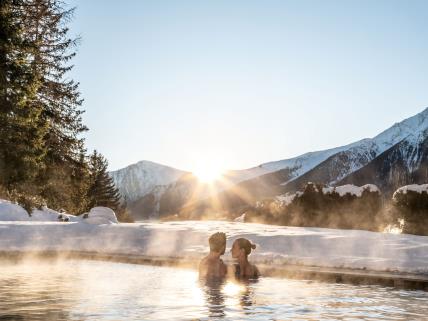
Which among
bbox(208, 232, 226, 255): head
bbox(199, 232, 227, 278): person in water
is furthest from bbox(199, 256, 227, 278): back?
bbox(208, 232, 226, 255): head

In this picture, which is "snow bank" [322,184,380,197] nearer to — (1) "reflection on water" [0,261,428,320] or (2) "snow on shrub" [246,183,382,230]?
(2) "snow on shrub" [246,183,382,230]

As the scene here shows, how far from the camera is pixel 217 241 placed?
10070 mm

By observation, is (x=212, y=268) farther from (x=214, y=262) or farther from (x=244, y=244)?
(x=244, y=244)

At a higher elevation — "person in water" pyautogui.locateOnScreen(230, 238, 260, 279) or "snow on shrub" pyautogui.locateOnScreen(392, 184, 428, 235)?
"snow on shrub" pyautogui.locateOnScreen(392, 184, 428, 235)

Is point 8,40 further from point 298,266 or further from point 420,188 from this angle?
point 420,188

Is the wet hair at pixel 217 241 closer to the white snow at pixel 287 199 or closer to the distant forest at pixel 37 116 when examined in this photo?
the distant forest at pixel 37 116

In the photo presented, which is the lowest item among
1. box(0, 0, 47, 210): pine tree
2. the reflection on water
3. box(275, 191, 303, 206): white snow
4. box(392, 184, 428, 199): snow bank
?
the reflection on water

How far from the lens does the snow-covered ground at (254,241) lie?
12.3 meters

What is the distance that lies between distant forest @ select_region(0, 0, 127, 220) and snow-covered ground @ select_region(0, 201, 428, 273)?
295 centimetres

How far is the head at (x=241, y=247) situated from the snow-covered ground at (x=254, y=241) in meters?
2.62

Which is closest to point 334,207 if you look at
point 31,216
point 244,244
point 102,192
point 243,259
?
point 243,259

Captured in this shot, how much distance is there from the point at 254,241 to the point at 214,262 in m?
5.09

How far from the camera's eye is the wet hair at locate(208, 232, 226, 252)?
396 inches

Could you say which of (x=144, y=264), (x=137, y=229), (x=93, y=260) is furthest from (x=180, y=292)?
Answer: (x=137, y=229)
